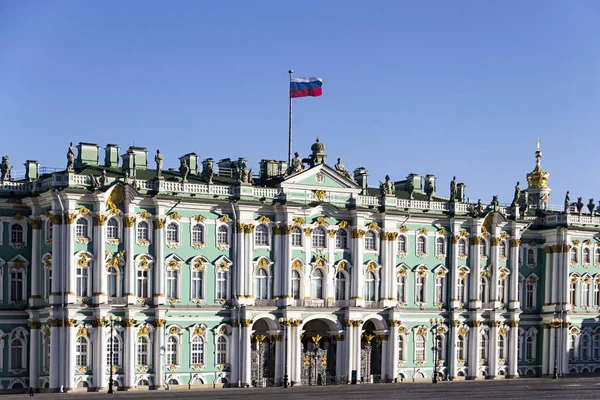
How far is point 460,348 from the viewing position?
110m

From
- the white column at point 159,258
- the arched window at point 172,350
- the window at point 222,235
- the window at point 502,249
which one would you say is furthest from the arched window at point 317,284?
the window at point 502,249

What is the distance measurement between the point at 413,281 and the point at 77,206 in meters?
29.7

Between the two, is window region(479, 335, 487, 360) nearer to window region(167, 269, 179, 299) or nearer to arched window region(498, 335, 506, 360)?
arched window region(498, 335, 506, 360)

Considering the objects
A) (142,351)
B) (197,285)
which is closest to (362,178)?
(197,285)

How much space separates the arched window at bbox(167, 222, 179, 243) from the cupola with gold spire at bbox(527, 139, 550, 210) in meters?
44.4

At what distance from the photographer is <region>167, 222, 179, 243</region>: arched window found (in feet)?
311

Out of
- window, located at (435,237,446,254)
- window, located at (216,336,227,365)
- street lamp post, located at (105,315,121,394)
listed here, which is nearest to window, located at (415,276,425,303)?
window, located at (435,237,446,254)

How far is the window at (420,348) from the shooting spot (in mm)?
106750

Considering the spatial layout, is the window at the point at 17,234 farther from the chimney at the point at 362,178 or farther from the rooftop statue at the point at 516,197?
the rooftop statue at the point at 516,197

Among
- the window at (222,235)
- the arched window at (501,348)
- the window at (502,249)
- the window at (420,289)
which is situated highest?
the window at (222,235)

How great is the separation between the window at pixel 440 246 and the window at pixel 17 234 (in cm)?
3408

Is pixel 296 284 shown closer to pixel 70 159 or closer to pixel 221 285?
pixel 221 285

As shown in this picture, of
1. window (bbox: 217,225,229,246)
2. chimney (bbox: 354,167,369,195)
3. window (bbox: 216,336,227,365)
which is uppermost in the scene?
chimney (bbox: 354,167,369,195)

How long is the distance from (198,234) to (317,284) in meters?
11.1
